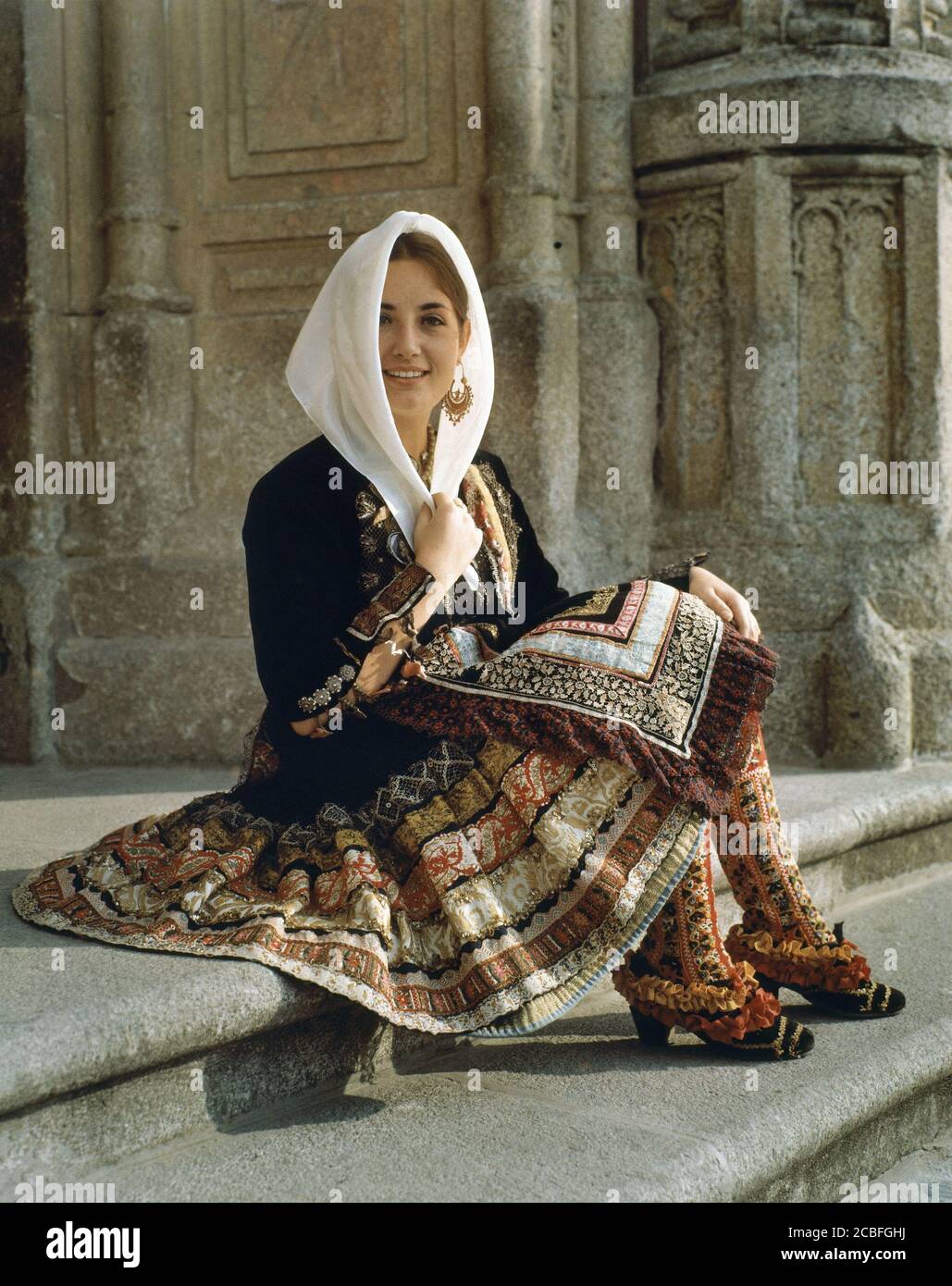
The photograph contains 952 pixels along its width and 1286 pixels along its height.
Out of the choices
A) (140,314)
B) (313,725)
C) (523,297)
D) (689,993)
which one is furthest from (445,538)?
(140,314)

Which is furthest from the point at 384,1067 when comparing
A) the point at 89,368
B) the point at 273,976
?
the point at 89,368

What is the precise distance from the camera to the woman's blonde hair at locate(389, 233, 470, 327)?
8.66 ft

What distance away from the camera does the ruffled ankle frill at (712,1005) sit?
239 cm

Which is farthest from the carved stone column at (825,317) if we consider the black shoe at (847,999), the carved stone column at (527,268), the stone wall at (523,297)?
the black shoe at (847,999)

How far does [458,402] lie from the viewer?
2801mm

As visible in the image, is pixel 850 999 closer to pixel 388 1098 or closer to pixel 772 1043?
pixel 772 1043

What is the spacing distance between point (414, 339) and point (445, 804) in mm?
883

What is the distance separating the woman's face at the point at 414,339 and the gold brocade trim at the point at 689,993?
114 centimetres

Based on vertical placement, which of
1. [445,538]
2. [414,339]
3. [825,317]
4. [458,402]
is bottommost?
[445,538]

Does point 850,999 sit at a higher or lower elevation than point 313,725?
lower

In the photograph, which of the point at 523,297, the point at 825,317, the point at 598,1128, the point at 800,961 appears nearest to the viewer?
the point at 598,1128

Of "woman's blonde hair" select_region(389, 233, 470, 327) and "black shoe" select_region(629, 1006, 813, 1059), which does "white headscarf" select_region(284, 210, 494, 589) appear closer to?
"woman's blonde hair" select_region(389, 233, 470, 327)
